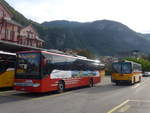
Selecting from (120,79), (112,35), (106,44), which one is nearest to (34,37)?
(120,79)

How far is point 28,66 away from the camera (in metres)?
16.4

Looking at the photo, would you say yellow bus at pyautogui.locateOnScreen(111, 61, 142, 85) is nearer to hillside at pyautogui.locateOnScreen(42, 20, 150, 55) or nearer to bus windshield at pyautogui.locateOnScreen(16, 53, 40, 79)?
bus windshield at pyautogui.locateOnScreen(16, 53, 40, 79)

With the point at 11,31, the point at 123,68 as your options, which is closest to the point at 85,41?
the point at 11,31

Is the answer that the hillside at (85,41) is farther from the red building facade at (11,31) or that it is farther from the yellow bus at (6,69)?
the yellow bus at (6,69)

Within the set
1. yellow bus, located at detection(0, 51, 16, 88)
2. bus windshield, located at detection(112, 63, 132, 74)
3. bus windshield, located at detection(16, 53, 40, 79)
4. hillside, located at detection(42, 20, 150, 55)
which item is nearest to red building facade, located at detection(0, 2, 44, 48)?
bus windshield, located at detection(112, 63, 132, 74)

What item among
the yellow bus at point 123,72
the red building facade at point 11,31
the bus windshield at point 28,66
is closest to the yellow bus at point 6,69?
the bus windshield at point 28,66

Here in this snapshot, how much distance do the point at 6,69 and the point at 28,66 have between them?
3.98m

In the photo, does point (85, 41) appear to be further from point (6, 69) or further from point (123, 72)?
point (6, 69)

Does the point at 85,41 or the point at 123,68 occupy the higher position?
the point at 85,41

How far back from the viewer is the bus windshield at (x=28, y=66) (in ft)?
52.9

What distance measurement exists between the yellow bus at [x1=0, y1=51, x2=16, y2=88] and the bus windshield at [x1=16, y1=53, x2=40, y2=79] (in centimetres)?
289

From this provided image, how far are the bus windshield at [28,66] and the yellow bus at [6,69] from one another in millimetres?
2892

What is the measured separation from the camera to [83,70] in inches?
938

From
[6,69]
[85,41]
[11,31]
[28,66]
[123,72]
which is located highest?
[85,41]
